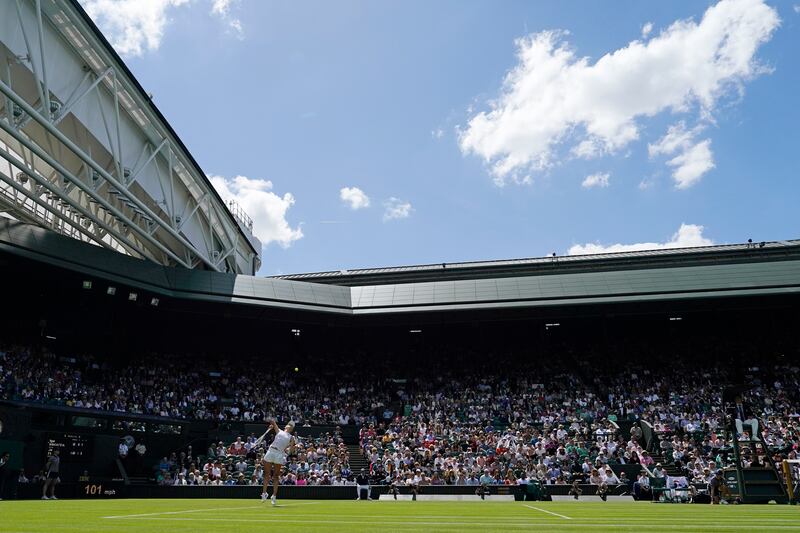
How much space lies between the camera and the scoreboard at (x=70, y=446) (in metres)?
26.5

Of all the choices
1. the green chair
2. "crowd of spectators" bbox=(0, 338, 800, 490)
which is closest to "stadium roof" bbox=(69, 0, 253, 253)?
"crowd of spectators" bbox=(0, 338, 800, 490)

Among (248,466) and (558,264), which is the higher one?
(558,264)

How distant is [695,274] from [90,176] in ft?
105

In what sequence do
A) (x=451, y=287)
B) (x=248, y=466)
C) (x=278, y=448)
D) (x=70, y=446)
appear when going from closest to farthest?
(x=278, y=448), (x=70, y=446), (x=248, y=466), (x=451, y=287)

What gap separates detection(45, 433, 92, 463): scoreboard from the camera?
26.5 meters

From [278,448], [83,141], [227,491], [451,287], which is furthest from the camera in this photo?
[451,287]

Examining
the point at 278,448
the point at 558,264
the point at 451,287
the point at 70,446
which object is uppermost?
the point at 558,264

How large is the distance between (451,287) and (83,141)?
2182 centimetres

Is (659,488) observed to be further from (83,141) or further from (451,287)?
(83,141)

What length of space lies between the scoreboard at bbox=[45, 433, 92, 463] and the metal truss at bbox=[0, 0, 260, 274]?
9843 mm

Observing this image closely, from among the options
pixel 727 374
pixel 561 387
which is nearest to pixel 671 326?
pixel 727 374

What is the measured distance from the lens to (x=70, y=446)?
27.1 m

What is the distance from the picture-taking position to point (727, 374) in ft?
116

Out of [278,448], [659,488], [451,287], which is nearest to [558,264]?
[451,287]
